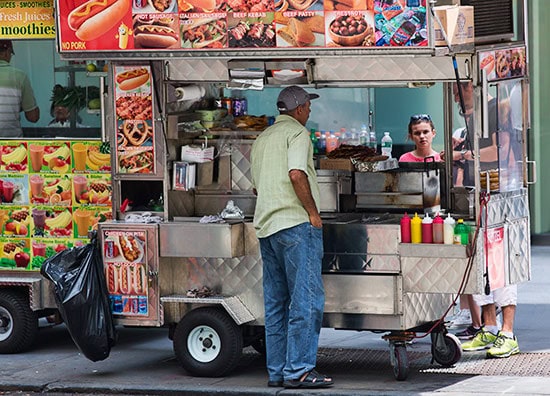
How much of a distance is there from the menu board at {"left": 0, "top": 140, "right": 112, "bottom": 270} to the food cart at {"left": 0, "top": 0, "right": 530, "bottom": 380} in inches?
17.3

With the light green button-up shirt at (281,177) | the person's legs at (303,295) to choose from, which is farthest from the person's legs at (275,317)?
the light green button-up shirt at (281,177)

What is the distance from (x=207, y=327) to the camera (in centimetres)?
835

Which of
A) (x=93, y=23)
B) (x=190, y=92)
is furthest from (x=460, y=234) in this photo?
(x=93, y=23)

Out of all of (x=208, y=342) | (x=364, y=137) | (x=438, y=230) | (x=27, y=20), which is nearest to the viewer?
(x=438, y=230)

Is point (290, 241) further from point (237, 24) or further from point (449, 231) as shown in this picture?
point (237, 24)

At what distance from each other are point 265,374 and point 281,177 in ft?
4.65

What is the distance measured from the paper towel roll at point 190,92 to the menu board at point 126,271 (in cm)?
95

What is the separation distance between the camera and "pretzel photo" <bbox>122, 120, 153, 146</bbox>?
336 inches

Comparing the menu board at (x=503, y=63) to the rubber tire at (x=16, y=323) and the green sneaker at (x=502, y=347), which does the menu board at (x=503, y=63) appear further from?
the rubber tire at (x=16, y=323)

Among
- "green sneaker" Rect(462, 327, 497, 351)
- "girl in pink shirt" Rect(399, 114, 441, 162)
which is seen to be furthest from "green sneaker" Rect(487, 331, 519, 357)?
"girl in pink shirt" Rect(399, 114, 441, 162)

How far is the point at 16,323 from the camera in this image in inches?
367

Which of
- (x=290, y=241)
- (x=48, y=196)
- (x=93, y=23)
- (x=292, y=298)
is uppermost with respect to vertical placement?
(x=93, y=23)

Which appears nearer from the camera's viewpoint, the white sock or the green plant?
the white sock

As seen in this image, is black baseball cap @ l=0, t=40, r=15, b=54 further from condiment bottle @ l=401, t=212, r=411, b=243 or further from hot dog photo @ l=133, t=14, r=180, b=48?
condiment bottle @ l=401, t=212, r=411, b=243
